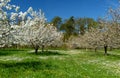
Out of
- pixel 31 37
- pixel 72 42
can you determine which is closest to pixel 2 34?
pixel 31 37

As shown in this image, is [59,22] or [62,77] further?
[59,22]

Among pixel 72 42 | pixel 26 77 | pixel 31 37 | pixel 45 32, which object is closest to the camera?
pixel 26 77

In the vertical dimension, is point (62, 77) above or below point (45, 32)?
below

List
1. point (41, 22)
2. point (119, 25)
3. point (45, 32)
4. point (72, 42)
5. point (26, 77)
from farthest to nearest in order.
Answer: point (72, 42), point (41, 22), point (45, 32), point (119, 25), point (26, 77)

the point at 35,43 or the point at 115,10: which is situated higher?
the point at 115,10

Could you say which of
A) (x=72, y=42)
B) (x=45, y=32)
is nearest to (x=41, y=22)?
(x=45, y=32)

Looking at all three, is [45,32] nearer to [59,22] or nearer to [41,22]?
[41,22]

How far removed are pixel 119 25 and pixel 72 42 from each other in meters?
82.9

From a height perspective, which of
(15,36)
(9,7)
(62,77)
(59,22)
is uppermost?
(59,22)

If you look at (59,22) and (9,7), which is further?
(59,22)

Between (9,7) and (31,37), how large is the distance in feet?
83.2

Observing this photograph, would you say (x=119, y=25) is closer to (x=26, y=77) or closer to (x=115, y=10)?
(x=115, y=10)

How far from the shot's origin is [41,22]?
191 feet

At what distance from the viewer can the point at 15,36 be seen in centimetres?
2544
